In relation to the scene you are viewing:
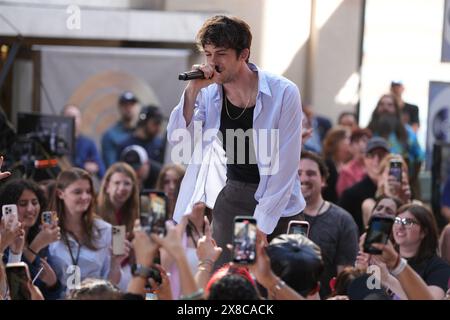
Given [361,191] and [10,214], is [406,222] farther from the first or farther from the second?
[361,191]

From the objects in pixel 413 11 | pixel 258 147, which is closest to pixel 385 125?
pixel 413 11

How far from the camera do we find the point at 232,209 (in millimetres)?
4945

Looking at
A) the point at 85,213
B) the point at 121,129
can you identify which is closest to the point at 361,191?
the point at 85,213

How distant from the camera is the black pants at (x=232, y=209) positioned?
16.1 ft

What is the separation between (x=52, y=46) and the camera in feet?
33.7

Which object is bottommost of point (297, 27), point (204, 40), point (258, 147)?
point (258, 147)

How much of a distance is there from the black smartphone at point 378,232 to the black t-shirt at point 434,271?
1.59 m

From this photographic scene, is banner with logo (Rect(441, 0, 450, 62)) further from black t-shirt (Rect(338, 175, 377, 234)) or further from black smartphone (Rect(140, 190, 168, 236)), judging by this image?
black smartphone (Rect(140, 190, 168, 236))

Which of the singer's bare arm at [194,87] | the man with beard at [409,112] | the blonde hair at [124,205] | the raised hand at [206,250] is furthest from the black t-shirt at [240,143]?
the man with beard at [409,112]

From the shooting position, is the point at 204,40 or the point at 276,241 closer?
the point at 276,241
